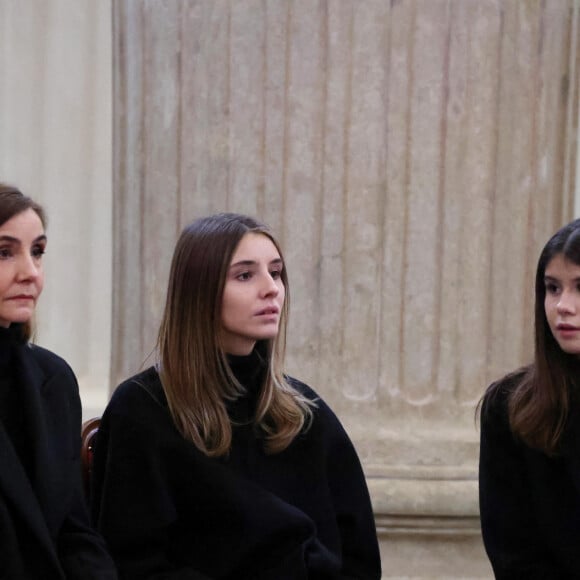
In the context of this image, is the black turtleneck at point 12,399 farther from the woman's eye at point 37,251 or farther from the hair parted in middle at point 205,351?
the hair parted in middle at point 205,351

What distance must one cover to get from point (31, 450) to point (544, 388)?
109 cm

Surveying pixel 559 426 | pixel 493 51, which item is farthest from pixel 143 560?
pixel 493 51

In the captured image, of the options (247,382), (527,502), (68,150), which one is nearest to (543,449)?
(527,502)

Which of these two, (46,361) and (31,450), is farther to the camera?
(46,361)

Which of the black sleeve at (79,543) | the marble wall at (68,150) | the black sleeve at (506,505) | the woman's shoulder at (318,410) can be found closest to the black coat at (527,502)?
the black sleeve at (506,505)

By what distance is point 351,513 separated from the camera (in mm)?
2330

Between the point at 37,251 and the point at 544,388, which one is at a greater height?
the point at 37,251

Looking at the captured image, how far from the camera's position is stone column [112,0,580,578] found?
10.6 feet

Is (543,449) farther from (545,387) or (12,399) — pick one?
(12,399)

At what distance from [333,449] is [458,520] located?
3.48 ft

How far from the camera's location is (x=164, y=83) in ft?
10.8

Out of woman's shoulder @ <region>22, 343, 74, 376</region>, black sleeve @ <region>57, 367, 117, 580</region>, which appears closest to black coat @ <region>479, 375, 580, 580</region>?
black sleeve @ <region>57, 367, 117, 580</region>

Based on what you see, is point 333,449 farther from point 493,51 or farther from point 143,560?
point 493,51

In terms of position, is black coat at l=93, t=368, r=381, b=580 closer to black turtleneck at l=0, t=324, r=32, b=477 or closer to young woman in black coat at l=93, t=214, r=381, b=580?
young woman in black coat at l=93, t=214, r=381, b=580
